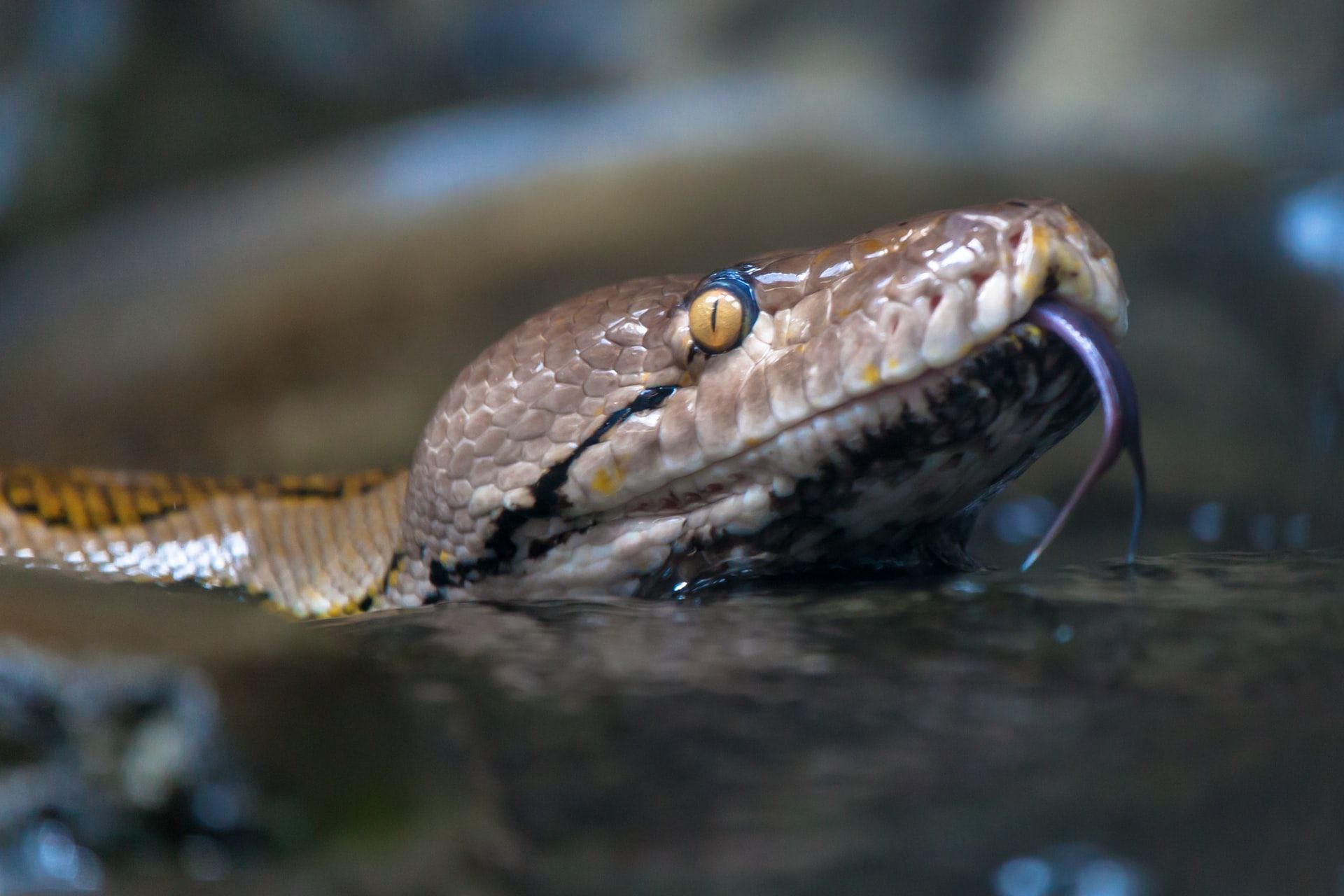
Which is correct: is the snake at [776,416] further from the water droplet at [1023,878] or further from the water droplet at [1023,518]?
the water droplet at [1023,518]

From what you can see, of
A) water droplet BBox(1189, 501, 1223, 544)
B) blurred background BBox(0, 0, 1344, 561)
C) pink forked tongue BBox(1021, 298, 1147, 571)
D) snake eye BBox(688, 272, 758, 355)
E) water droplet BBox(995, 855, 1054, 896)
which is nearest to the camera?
water droplet BBox(995, 855, 1054, 896)

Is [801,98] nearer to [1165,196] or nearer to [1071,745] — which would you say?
[1165,196]

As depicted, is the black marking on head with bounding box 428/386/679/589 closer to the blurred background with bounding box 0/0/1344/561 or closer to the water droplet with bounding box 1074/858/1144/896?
the water droplet with bounding box 1074/858/1144/896

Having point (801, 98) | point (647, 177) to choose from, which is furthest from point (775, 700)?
point (801, 98)

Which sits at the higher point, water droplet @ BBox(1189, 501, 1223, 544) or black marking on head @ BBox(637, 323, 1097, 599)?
black marking on head @ BBox(637, 323, 1097, 599)

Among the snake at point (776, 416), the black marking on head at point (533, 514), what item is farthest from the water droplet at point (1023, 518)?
the black marking on head at point (533, 514)

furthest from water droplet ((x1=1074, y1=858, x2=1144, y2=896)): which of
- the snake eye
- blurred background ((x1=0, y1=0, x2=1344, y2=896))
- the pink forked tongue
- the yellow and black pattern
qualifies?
the yellow and black pattern

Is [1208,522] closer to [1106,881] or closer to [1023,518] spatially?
[1023,518]
